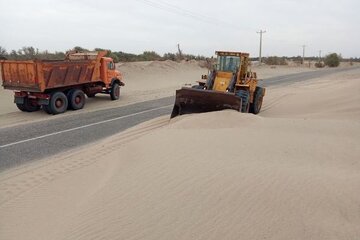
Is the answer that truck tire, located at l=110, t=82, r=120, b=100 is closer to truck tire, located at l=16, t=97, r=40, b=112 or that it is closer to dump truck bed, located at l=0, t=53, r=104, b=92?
dump truck bed, located at l=0, t=53, r=104, b=92

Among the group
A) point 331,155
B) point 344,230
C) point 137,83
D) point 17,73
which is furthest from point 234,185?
point 137,83

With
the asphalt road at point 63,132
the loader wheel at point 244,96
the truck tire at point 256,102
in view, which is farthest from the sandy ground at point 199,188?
the truck tire at point 256,102

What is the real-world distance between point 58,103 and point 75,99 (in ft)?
3.55

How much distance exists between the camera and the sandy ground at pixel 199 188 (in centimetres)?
480

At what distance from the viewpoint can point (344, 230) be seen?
4.57 metres

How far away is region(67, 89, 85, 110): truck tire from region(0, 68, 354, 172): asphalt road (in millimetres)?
1412

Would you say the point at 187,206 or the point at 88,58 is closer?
the point at 187,206

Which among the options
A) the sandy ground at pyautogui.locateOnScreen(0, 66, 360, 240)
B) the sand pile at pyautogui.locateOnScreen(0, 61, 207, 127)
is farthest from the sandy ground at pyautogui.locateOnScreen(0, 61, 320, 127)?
the sandy ground at pyautogui.locateOnScreen(0, 66, 360, 240)

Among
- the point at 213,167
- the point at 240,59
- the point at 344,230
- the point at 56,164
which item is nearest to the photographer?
the point at 344,230

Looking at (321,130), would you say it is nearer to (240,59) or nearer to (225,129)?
(225,129)

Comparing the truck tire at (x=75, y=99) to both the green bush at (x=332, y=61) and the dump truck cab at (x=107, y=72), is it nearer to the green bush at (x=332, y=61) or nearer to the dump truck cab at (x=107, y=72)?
the dump truck cab at (x=107, y=72)

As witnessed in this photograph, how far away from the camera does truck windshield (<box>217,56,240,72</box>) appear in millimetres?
15312

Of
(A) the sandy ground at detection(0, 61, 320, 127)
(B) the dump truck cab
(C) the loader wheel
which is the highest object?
(B) the dump truck cab

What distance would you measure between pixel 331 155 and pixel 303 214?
3.04m
